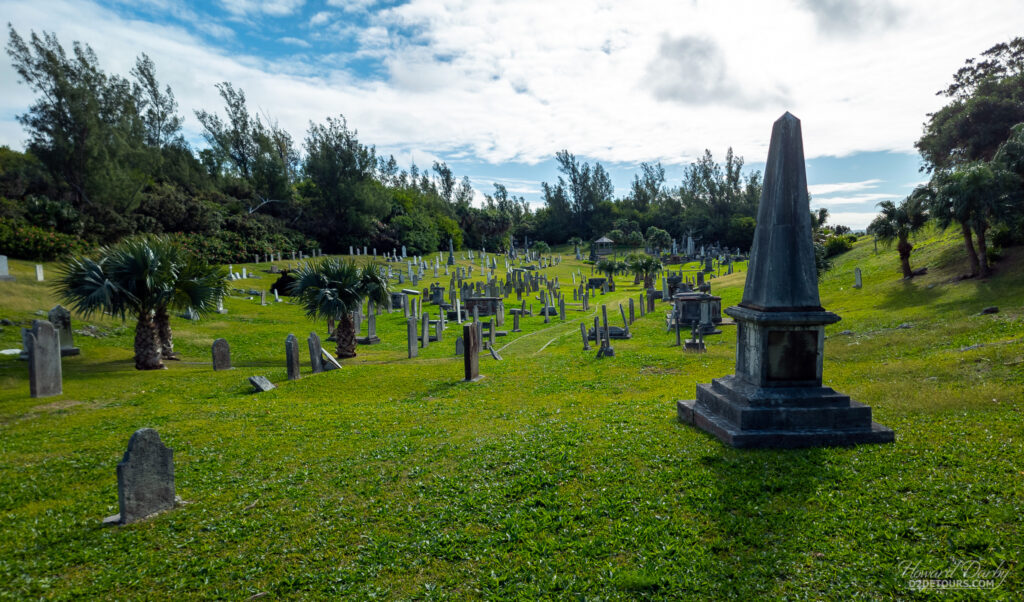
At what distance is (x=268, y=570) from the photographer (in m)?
4.68

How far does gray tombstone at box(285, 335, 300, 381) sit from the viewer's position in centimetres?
1466

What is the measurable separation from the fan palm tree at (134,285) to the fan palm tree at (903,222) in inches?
1301

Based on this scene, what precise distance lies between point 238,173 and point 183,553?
7834cm

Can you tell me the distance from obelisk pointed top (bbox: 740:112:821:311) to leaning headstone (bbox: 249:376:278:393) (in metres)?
12.2

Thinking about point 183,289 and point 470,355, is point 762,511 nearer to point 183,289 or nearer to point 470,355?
point 470,355

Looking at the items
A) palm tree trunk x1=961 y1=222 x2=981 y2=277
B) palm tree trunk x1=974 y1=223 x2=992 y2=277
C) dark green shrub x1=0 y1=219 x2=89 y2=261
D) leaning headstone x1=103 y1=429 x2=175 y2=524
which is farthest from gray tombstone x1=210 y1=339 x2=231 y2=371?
palm tree trunk x1=961 y1=222 x2=981 y2=277

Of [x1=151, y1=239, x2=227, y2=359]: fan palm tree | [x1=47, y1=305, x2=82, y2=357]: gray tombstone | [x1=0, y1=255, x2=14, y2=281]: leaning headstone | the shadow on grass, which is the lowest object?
the shadow on grass

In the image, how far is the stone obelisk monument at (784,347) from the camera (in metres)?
6.81

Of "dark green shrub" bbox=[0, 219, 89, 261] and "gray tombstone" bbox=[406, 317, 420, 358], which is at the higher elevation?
"dark green shrub" bbox=[0, 219, 89, 261]

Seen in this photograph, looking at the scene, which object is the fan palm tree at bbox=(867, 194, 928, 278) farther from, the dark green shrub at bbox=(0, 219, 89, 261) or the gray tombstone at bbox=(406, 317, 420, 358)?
the dark green shrub at bbox=(0, 219, 89, 261)

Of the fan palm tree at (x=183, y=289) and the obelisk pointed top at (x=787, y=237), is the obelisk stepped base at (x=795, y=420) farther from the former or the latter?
the fan palm tree at (x=183, y=289)

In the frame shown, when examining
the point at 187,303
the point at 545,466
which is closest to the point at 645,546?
the point at 545,466

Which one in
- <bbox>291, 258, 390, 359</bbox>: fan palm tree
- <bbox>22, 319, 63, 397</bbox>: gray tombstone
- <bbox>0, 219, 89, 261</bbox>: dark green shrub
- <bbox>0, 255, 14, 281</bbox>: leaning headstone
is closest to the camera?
<bbox>22, 319, 63, 397</bbox>: gray tombstone

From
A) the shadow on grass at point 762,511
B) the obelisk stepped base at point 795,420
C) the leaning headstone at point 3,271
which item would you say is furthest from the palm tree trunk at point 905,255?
the leaning headstone at point 3,271
